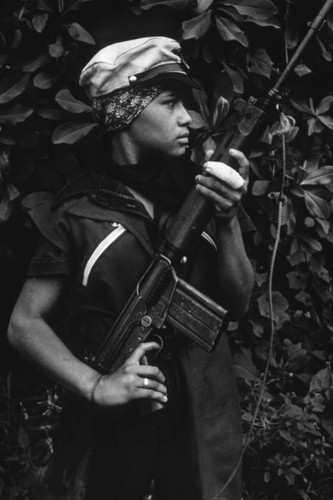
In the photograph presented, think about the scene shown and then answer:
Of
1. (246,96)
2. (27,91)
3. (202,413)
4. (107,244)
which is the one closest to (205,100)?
(246,96)

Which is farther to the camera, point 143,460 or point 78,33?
point 78,33

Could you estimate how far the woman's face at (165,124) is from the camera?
2.27 m

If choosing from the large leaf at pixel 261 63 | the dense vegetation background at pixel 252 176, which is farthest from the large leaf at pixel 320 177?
the large leaf at pixel 261 63

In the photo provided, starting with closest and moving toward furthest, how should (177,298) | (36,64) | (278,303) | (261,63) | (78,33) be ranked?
1. (177,298)
2. (78,33)
3. (36,64)
4. (261,63)
5. (278,303)

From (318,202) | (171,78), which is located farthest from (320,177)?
(171,78)

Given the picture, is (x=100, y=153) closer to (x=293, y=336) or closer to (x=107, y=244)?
(x=107, y=244)

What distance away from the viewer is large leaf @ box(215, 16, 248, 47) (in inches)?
107

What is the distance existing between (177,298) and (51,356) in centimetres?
35

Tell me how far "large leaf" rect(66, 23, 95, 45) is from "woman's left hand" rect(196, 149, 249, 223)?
688mm

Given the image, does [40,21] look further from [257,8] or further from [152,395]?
[152,395]

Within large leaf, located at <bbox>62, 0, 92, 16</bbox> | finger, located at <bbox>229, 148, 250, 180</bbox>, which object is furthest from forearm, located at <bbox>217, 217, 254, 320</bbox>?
large leaf, located at <bbox>62, 0, 92, 16</bbox>

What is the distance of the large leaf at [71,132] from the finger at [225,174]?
2.36ft

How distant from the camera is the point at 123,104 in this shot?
2.28 m

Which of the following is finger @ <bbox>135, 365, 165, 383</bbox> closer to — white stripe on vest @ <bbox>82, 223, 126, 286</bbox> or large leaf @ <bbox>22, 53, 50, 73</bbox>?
white stripe on vest @ <bbox>82, 223, 126, 286</bbox>
